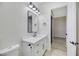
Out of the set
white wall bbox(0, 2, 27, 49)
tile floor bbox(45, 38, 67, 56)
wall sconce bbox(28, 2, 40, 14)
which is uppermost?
wall sconce bbox(28, 2, 40, 14)

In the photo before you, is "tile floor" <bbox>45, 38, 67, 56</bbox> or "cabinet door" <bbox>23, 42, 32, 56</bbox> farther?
"tile floor" <bbox>45, 38, 67, 56</bbox>

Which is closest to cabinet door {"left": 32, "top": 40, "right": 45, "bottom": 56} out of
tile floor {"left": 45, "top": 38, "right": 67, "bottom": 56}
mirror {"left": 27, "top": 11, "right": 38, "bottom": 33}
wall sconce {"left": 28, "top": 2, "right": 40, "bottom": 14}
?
tile floor {"left": 45, "top": 38, "right": 67, "bottom": 56}

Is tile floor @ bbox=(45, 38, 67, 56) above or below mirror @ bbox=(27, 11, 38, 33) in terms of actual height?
below

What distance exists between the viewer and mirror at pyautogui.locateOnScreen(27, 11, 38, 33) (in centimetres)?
200

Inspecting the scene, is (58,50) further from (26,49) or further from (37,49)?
(26,49)

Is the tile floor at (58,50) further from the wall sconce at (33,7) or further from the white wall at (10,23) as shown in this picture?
the wall sconce at (33,7)

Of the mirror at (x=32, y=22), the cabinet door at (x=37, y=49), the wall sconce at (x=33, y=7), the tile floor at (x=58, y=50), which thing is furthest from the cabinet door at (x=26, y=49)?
the wall sconce at (x=33, y=7)

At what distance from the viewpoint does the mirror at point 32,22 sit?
78.8 inches

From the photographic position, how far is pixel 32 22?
2.14 metres

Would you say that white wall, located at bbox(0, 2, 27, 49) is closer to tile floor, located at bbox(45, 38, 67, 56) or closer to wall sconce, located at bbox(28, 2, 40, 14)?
wall sconce, located at bbox(28, 2, 40, 14)

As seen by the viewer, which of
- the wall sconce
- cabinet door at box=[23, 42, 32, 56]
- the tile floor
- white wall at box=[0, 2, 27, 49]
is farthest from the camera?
the tile floor

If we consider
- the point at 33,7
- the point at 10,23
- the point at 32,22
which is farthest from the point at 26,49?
the point at 33,7

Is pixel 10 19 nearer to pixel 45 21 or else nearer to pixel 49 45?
pixel 45 21

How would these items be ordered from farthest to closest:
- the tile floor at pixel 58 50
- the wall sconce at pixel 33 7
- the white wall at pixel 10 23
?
the tile floor at pixel 58 50, the wall sconce at pixel 33 7, the white wall at pixel 10 23
